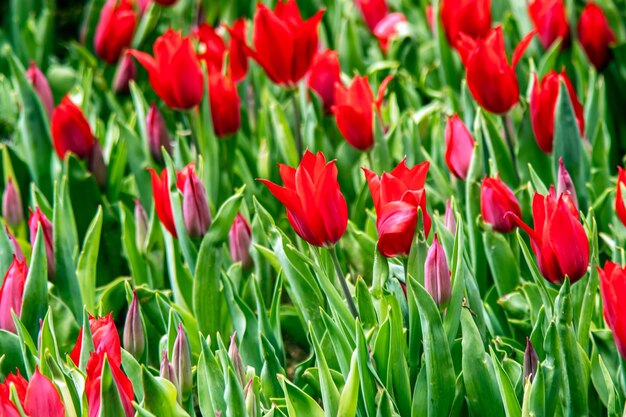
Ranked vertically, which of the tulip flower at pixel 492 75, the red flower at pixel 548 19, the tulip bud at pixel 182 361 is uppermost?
the tulip flower at pixel 492 75

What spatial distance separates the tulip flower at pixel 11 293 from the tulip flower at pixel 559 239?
32.0 inches

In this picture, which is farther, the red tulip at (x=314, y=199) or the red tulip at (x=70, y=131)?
the red tulip at (x=70, y=131)

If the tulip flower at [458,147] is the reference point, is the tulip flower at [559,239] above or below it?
above

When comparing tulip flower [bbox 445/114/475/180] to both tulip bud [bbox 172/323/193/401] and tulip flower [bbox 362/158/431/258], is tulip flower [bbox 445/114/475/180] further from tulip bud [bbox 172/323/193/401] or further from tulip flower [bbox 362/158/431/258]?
tulip bud [bbox 172/323/193/401]

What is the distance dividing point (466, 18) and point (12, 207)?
1124mm

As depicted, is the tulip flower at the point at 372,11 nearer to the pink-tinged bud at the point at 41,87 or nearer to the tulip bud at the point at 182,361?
the pink-tinged bud at the point at 41,87

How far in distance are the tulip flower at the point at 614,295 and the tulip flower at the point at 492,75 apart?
68cm

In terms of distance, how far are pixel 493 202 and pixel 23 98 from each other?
1.25m

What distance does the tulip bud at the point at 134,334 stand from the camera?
1.59 metres

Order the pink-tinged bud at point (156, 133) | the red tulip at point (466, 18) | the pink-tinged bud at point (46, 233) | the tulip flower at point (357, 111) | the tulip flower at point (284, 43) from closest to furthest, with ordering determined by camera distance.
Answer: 1. the pink-tinged bud at point (46, 233)
2. the tulip flower at point (357, 111)
3. the tulip flower at point (284, 43)
4. the pink-tinged bud at point (156, 133)
5. the red tulip at point (466, 18)

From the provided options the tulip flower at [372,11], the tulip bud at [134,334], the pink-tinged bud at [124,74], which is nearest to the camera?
the tulip bud at [134,334]

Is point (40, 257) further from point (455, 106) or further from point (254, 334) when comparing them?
point (455, 106)

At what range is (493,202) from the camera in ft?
5.36

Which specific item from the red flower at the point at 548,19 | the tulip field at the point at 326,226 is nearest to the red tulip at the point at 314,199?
the tulip field at the point at 326,226
